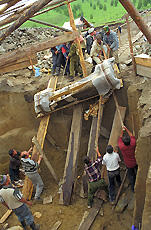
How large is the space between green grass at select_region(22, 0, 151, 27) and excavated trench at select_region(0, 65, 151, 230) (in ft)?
36.0

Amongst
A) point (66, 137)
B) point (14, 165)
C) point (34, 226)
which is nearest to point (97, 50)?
point (66, 137)

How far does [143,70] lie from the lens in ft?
20.6

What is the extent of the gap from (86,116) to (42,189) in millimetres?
2694

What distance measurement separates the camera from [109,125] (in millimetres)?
7246

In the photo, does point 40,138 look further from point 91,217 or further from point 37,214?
point 91,217

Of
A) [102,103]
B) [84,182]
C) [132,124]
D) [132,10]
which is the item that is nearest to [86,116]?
[102,103]

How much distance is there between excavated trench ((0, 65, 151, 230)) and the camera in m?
4.77

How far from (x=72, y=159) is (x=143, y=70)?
11.2 ft

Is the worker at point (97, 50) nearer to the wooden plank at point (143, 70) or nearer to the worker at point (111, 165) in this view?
the wooden plank at point (143, 70)

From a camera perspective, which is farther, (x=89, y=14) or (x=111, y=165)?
(x=89, y=14)

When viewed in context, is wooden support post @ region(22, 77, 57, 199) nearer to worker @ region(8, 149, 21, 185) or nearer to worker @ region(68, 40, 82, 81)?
worker @ region(8, 149, 21, 185)

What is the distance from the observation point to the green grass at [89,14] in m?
16.8

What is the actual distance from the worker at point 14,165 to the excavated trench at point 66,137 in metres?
0.88

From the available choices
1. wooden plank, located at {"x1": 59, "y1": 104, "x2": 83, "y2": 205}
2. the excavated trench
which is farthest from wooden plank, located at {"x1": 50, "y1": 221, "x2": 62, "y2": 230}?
wooden plank, located at {"x1": 59, "y1": 104, "x2": 83, "y2": 205}
